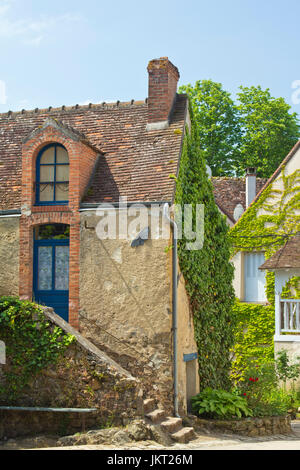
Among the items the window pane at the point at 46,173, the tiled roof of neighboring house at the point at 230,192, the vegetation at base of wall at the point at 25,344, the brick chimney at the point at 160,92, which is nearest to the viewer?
the vegetation at base of wall at the point at 25,344

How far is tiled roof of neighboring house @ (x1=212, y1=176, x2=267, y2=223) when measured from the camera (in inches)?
1021

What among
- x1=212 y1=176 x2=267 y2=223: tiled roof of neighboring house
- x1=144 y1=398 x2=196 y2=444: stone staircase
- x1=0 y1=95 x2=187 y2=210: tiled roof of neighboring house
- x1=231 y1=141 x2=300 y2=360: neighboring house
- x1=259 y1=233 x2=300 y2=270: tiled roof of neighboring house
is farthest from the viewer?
x1=212 y1=176 x2=267 y2=223: tiled roof of neighboring house

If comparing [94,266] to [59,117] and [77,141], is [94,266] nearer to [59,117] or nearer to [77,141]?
[77,141]

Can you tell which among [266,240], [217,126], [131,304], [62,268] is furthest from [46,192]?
[217,126]

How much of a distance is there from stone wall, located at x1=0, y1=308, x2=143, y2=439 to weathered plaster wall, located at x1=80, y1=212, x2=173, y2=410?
1009 millimetres

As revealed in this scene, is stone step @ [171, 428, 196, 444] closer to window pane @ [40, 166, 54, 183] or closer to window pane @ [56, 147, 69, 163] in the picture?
window pane @ [40, 166, 54, 183]

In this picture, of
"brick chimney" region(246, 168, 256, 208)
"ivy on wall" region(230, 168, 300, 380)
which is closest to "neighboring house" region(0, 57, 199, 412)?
"ivy on wall" region(230, 168, 300, 380)

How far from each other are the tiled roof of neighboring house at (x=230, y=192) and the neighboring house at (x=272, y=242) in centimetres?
492

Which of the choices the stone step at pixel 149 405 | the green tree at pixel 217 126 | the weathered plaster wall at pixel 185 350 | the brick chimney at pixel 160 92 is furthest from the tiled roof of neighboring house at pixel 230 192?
the stone step at pixel 149 405

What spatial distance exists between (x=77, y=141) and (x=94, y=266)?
2887 millimetres

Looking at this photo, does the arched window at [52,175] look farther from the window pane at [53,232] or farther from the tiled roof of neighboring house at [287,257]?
the tiled roof of neighboring house at [287,257]

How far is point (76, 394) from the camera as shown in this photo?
1134cm

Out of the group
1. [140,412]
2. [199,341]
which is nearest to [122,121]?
[199,341]

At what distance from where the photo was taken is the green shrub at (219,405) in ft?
43.3
